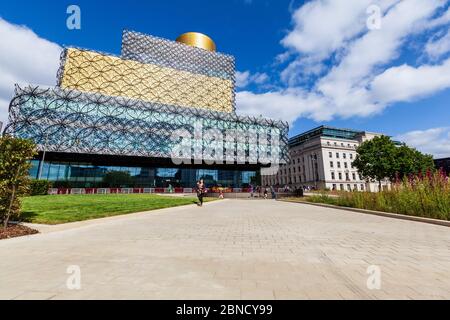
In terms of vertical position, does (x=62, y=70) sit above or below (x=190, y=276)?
above

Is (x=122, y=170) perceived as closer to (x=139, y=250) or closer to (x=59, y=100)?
(x=59, y=100)

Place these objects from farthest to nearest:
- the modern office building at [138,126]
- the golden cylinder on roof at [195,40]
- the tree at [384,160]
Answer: the golden cylinder on roof at [195,40]
the tree at [384,160]
the modern office building at [138,126]

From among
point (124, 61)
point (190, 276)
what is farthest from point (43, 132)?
point (190, 276)

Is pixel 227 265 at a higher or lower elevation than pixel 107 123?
lower

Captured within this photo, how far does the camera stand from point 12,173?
23.2 ft

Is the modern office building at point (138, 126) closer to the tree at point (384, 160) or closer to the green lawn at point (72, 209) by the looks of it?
the tree at point (384, 160)

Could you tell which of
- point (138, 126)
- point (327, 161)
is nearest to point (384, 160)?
point (327, 161)

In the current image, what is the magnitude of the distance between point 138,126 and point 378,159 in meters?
55.2

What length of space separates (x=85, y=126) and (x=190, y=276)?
54.4 meters

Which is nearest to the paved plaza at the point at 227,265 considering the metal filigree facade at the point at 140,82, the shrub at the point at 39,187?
the shrub at the point at 39,187

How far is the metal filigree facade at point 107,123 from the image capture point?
44.9 m

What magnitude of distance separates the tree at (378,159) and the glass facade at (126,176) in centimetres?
3215

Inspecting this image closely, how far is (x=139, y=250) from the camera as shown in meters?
4.87

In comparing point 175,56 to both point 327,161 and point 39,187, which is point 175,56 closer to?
point 327,161
